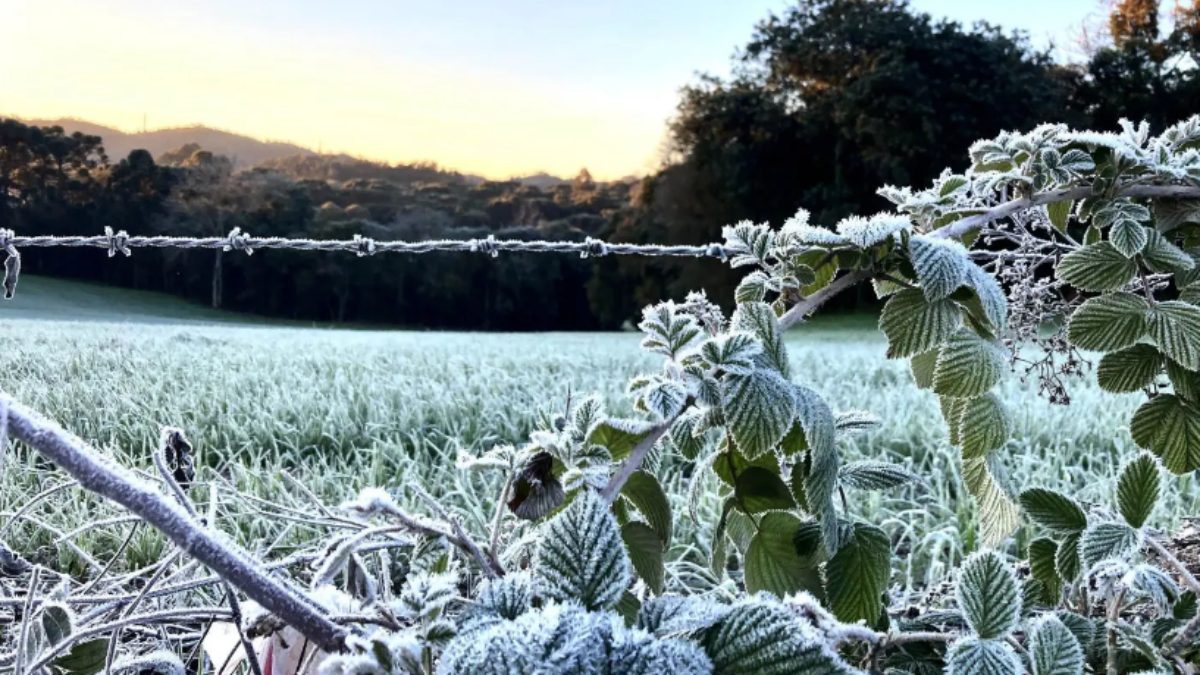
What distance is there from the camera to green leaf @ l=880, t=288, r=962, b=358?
339mm

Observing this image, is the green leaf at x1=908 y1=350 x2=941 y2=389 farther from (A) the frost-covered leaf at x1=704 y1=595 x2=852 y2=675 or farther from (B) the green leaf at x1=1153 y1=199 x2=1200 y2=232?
(A) the frost-covered leaf at x1=704 y1=595 x2=852 y2=675

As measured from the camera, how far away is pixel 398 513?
29 cm

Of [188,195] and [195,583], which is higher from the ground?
[188,195]

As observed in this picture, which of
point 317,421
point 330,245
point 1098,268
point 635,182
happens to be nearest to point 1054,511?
point 1098,268

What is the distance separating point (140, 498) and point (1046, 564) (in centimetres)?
48

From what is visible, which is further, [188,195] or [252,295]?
[252,295]

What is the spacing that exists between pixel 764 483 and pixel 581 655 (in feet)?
0.69

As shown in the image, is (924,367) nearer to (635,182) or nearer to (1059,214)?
(1059,214)

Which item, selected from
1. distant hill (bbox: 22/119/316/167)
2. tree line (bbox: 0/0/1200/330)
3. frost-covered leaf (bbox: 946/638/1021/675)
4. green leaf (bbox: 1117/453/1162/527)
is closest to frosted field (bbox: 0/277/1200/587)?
tree line (bbox: 0/0/1200/330)

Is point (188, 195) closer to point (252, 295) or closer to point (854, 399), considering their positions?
point (252, 295)

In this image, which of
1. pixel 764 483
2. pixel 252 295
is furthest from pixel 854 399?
pixel 764 483

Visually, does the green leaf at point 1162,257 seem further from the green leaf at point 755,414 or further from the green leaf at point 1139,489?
→ the green leaf at point 755,414

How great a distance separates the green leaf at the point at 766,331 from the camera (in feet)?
0.99

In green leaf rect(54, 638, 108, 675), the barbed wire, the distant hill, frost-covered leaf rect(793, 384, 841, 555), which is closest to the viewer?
frost-covered leaf rect(793, 384, 841, 555)
